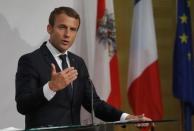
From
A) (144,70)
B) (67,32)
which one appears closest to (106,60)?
(144,70)

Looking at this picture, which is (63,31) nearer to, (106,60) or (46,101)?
(46,101)

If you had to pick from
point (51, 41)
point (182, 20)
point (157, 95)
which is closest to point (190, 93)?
point (157, 95)

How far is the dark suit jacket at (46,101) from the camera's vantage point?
107 inches

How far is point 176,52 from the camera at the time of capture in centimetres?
420

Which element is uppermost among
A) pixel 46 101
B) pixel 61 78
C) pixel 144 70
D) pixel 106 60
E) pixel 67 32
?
pixel 67 32

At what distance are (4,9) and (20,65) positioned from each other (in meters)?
1.13

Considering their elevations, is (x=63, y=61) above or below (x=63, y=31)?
below

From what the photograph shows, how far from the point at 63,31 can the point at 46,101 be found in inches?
26.9

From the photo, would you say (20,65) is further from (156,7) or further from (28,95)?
(156,7)

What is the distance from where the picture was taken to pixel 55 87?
251 centimetres

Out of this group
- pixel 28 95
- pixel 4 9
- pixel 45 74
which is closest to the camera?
pixel 28 95

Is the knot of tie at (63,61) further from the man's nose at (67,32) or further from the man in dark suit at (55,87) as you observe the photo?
the man's nose at (67,32)

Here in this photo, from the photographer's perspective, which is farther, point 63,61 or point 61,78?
point 63,61

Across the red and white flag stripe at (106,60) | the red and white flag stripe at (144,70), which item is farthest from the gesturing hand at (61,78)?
the red and white flag stripe at (144,70)
